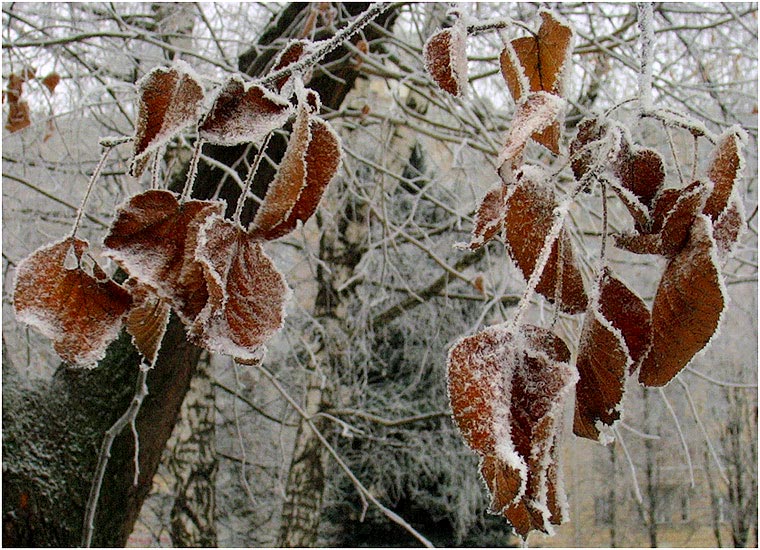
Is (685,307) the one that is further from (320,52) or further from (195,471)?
(195,471)

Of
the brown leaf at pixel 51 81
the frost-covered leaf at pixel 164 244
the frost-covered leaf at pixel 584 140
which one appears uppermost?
the brown leaf at pixel 51 81

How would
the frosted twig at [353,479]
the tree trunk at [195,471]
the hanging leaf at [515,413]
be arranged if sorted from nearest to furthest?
the hanging leaf at [515,413] → the frosted twig at [353,479] → the tree trunk at [195,471]

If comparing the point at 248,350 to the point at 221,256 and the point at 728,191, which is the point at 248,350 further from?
the point at 728,191

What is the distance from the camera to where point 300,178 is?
1.24 ft

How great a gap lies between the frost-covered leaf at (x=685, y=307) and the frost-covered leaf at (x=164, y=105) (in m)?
0.29

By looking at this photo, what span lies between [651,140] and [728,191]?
3.89m

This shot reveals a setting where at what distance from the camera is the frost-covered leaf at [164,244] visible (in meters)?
0.39

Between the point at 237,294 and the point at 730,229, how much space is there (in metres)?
0.29

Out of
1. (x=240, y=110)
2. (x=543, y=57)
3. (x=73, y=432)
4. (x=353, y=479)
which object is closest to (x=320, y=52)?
(x=240, y=110)

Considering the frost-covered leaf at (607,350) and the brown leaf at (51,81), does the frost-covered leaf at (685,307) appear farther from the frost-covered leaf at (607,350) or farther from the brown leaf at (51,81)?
the brown leaf at (51,81)

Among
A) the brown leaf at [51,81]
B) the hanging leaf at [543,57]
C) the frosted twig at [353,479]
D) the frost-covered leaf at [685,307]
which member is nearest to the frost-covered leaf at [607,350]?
the frost-covered leaf at [685,307]

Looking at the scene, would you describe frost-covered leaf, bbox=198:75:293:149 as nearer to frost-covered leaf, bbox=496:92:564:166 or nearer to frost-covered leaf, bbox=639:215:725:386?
frost-covered leaf, bbox=496:92:564:166

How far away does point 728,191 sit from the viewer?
16.0 inches

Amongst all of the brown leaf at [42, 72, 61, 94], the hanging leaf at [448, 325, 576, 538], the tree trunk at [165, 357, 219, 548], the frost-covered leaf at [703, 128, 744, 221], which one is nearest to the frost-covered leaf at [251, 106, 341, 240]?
the hanging leaf at [448, 325, 576, 538]
